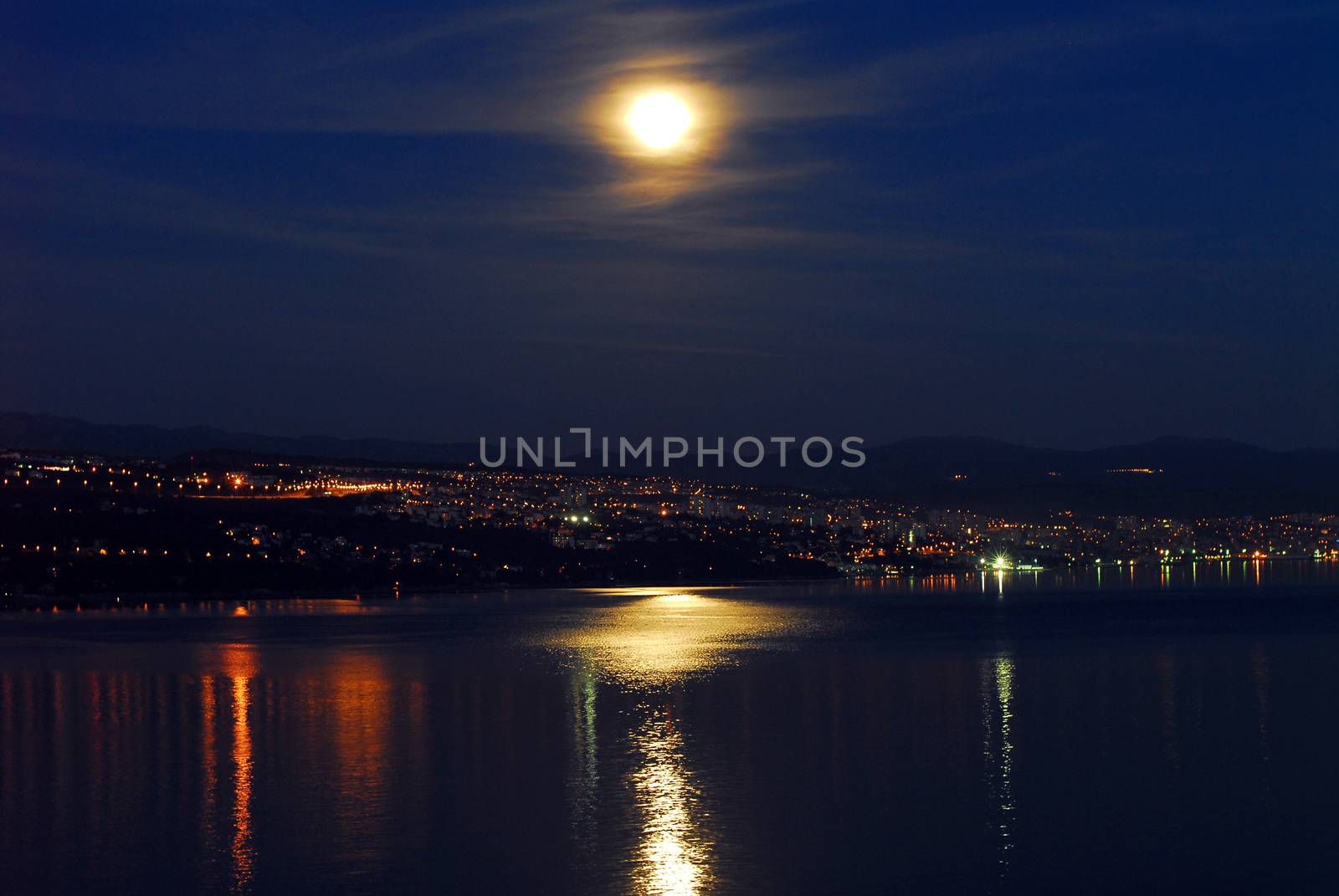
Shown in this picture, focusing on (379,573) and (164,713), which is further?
(379,573)

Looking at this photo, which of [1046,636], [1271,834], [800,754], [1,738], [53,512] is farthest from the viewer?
[53,512]

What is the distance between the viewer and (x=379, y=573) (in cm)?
7619

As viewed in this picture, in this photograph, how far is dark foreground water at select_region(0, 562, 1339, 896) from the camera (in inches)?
594

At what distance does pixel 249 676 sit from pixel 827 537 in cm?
7665

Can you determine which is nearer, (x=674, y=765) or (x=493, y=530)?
(x=674, y=765)

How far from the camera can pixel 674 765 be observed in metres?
20.5

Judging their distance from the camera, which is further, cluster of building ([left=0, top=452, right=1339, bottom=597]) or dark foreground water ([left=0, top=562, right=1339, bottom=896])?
cluster of building ([left=0, top=452, right=1339, bottom=597])

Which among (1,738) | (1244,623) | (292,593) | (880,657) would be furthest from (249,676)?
(292,593)

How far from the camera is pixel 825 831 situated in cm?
1661

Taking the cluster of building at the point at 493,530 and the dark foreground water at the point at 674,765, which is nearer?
the dark foreground water at the point at 674,765

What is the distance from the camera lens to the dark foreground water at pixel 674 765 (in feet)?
49.5

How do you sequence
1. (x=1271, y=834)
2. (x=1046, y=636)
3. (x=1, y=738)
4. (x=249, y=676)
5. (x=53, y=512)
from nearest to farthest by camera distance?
(x=1271, y=834) → (x=1, y=738) → (x=249, y=676) → (x=1046, y=636) → (x=53, y=512)

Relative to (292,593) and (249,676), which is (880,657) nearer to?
(249,676)

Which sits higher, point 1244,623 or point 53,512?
point 53,512
